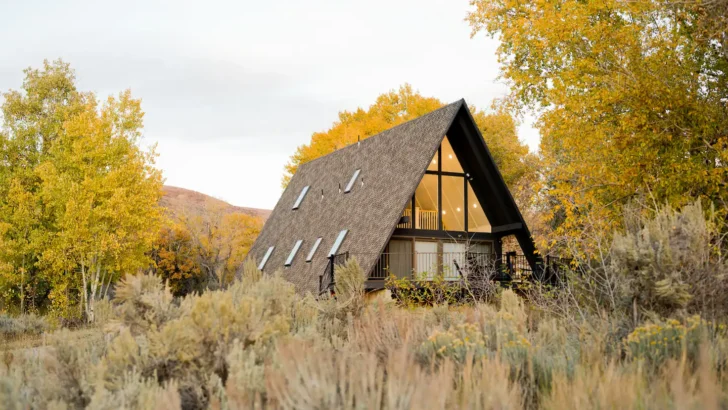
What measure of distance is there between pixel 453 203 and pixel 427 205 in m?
1.02

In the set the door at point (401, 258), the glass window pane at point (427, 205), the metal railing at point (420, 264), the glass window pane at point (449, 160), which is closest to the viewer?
the metal railing at point (420, 264)

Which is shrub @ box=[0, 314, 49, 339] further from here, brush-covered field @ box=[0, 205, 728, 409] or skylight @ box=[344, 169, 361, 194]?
brush-covered field @ box=[0, 205, 728, 409]

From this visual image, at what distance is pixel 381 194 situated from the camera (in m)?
20.1

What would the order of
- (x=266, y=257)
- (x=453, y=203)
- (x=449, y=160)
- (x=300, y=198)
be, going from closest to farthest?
(x=449, y=160) → (x=453, y=203) → (x=266, y=257) → (x=300, y=198)

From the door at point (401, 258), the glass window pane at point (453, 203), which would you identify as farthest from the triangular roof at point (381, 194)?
the door at point (401, 258)

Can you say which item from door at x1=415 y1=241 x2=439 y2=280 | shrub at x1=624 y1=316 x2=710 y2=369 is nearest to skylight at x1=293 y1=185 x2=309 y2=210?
door at x1=415 y1=241 x2=439 y2=280

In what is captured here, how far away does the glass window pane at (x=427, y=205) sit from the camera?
2219 centimetres

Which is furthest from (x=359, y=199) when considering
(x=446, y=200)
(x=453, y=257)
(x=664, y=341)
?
(x=664, y=341)

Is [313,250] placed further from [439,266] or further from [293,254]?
[439,266]

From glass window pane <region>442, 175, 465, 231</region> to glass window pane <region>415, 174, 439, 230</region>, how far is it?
0.40 meters

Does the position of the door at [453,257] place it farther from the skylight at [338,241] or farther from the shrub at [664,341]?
the shrub at [664,341]

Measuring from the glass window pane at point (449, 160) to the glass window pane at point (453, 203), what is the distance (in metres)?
0.36

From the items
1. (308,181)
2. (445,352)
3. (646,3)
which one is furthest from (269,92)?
(445,352)

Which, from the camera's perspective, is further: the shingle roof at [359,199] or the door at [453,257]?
the door at [453,257]
